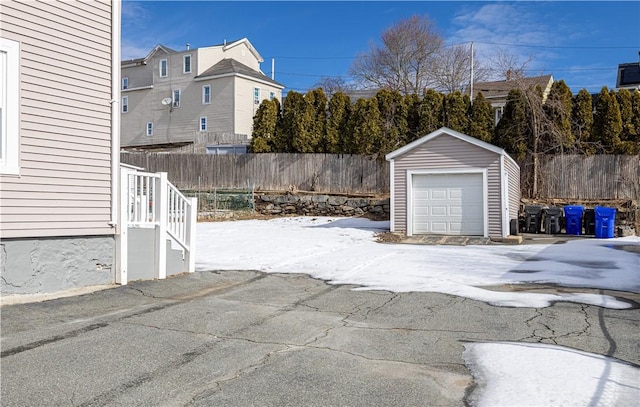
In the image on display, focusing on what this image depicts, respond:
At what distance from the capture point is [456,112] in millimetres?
21469

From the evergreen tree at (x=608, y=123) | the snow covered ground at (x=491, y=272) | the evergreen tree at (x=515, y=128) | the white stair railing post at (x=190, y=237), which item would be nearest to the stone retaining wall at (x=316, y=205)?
the snow covered ground at (x=491, y=272)

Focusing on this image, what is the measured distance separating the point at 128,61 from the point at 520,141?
29.0 m

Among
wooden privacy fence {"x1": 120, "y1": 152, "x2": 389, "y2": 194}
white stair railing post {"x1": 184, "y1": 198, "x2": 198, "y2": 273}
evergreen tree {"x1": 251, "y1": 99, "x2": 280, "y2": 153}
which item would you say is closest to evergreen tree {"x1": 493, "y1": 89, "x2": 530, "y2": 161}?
wooden privacy fence {"x1": 120, "y1": 152, "x2": 389, "y2": 194}

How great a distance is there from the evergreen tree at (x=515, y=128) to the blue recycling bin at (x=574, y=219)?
12.4 ft

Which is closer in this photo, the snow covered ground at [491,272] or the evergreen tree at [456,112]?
the snow covered ground at [491,272]

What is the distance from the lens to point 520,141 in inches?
794

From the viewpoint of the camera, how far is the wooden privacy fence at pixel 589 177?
1886 cm

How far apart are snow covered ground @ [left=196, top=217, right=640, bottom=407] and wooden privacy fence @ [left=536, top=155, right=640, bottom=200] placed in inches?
165

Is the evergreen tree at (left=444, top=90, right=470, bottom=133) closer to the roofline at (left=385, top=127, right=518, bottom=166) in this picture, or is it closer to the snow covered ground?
the roofline at (left=385, top=127, right=518, bottom=166)

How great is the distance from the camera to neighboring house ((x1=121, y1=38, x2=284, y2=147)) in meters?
33.2

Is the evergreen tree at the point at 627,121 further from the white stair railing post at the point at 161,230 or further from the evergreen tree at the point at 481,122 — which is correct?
the white stair railing post at the point at 161,230

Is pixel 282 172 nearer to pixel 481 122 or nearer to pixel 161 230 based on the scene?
pixel 481 122

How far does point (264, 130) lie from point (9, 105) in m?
17.4

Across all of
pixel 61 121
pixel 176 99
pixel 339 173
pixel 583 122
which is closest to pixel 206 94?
pixel 176 99
